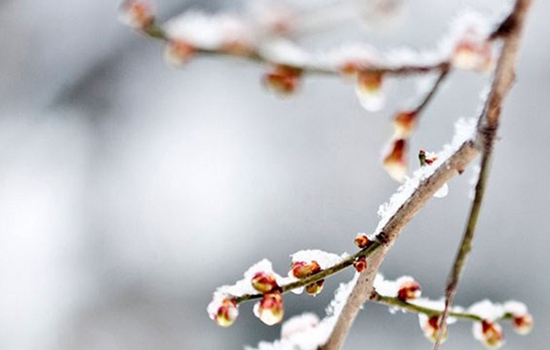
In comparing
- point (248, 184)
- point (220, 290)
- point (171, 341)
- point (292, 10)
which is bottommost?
point (220, 290)

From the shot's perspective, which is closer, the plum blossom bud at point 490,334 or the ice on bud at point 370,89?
the ice on bud at point 370,89

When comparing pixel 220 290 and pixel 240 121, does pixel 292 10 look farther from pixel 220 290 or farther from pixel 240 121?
pixel 240 121

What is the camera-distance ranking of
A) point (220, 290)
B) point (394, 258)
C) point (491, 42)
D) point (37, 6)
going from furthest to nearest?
point (37, 6)
point (394, 258)
point (220, 290)
point (491, 42)

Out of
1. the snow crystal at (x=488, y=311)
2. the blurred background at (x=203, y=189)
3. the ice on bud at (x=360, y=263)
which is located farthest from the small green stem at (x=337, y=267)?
the blurred background at (x=203, y=189)

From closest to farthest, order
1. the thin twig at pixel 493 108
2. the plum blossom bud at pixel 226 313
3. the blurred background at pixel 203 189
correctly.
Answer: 1. the thin twig at pixel 493 108
2. the plum blossom bud at pixel 226 313
3. the blurred background at pixel 203 189

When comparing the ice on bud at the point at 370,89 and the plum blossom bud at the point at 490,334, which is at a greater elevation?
the ice on bud at the point at 370,89

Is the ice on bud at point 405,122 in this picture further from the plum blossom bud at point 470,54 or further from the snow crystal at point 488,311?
the snow crystal at point 488,311

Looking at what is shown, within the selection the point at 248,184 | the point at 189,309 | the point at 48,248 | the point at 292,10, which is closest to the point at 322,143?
the point at 248,184

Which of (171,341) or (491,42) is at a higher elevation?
(171,341)
